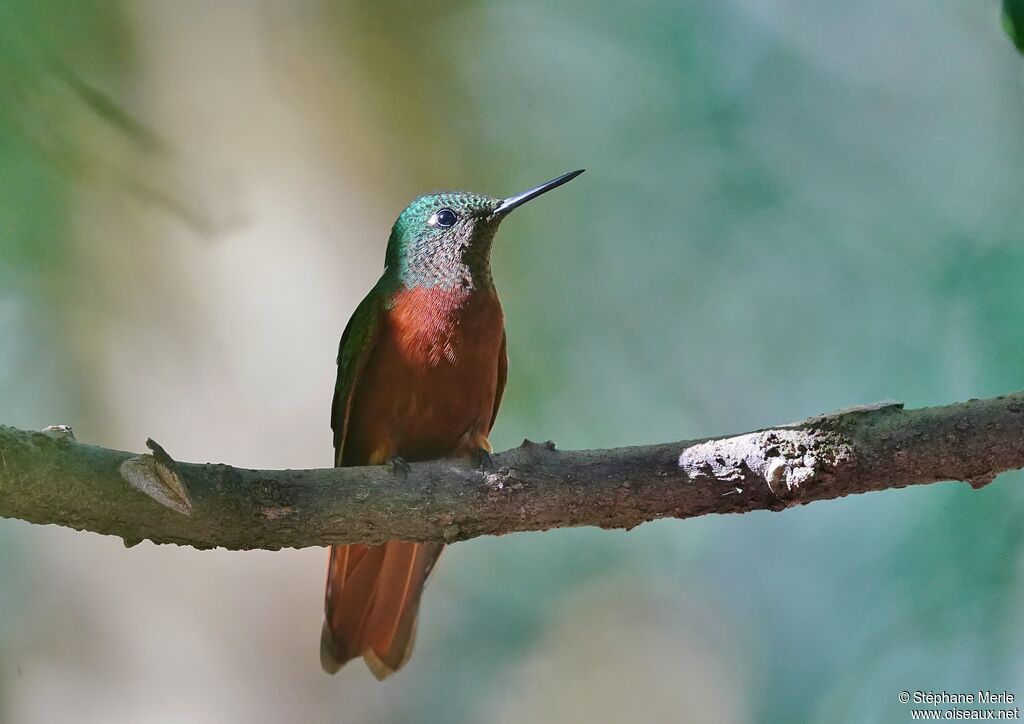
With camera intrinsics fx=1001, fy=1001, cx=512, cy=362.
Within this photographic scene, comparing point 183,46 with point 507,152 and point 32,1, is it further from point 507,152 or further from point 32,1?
point 507,152

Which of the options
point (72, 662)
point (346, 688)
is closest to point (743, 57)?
point (346, 688)

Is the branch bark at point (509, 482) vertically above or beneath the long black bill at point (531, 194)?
beneath

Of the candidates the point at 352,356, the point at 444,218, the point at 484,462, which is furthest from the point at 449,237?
the point at 484,462

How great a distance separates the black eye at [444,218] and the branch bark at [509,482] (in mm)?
1850

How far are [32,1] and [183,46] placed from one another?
109 cm

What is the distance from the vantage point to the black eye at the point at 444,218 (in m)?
5.13

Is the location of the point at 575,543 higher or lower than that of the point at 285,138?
lower

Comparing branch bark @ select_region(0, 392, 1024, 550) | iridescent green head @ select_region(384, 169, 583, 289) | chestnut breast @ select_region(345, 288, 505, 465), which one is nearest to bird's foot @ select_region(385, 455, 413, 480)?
branch bark @ select_region(0, 392, 1024, 550)

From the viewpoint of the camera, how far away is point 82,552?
622cm

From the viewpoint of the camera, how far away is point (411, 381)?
4.54m

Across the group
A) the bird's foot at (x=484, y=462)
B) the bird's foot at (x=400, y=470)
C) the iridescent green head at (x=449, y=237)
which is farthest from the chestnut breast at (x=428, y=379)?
the bird's foot at (x=400, y=470)

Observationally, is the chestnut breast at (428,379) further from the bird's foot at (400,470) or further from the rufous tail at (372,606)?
the bird's foot at (400,470)

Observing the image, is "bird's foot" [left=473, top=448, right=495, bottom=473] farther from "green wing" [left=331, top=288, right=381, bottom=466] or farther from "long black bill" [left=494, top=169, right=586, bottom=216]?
"long black bill" [left=494, top=169, right=586, bottom=216]

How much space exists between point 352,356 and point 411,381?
0.35 metres
